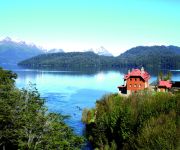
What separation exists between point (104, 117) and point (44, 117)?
90.8ft

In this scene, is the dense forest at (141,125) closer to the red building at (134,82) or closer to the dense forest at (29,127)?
the dense forest at (29,127)

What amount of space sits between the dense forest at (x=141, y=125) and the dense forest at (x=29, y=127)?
29.9ft

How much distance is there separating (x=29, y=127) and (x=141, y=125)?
67.1ft

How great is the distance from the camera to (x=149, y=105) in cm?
5747

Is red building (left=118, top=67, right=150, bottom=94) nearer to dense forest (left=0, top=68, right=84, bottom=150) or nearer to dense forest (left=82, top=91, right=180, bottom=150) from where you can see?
dense forest (left=82, top=91, right=180, bottom=150)

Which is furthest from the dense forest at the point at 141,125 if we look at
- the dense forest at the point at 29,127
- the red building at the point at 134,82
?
the red building at the point at 134,82

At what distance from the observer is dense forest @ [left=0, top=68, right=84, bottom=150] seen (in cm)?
3759

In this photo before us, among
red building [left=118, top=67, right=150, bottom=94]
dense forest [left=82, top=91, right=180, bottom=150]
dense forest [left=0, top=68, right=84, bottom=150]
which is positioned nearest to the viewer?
dense forest [left=0, top=68, right=84, bottom=150]

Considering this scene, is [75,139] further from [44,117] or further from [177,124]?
[177,124]

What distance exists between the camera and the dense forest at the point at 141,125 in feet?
140

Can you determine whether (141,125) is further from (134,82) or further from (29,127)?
(134,82)

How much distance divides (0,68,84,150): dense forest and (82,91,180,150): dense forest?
9.11 meters

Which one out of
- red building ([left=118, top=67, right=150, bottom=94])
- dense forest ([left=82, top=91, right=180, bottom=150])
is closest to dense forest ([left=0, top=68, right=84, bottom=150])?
dense forest ([left=82, top=91, right=180, bottom=150])

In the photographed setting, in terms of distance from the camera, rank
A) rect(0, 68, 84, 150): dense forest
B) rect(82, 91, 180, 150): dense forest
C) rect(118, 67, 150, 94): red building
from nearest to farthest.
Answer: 1. rect(0, 68, 84, 150): dense forest
2. rect(82, 91, 180, 150): dense forest
3. rect(118, 67, 150, 94): red building
